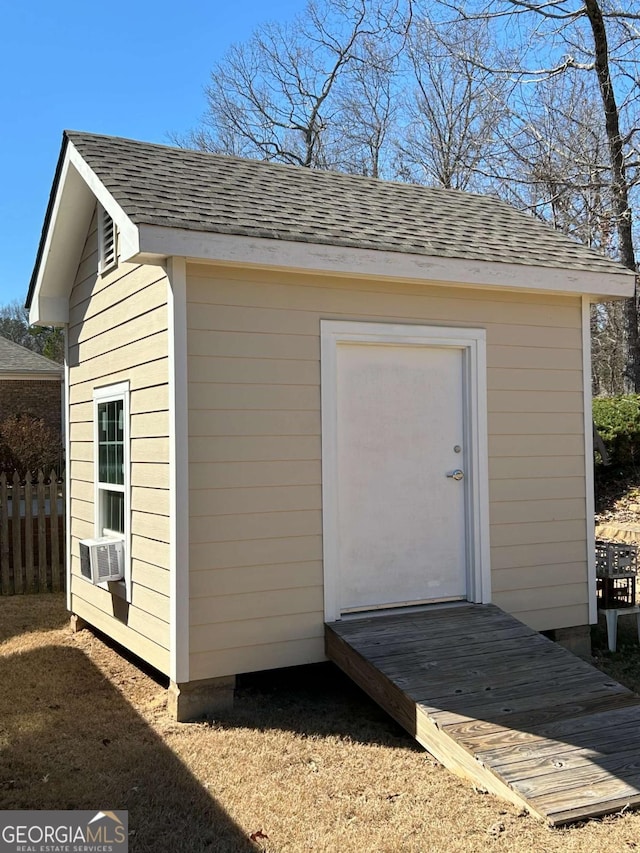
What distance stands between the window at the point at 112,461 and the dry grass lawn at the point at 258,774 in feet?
4.21

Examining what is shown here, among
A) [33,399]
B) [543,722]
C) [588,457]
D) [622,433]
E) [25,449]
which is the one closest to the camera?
[543,722]

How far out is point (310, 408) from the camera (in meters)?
5.72

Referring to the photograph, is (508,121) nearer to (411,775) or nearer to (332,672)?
(332,672)

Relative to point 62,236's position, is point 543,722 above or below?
below

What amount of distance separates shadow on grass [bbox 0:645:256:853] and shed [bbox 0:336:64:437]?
678 inches

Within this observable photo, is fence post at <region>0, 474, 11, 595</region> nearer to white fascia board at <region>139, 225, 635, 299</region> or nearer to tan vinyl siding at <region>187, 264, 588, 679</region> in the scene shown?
tan vinyl siding at <region>187, 264, 588, 679</region>

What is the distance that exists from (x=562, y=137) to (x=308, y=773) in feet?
57.8

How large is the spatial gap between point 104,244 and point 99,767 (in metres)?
4.36

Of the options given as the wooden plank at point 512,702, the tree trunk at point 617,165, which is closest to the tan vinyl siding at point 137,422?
the wooden plank at point 512,702

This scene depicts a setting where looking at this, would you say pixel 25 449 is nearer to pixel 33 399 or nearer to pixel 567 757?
pixel 33 399

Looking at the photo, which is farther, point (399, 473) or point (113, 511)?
point (113, 511)

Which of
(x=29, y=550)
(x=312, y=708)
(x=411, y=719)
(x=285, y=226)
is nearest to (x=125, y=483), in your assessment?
(x=312, y=708)

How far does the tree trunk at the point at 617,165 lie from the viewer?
50.0 feet

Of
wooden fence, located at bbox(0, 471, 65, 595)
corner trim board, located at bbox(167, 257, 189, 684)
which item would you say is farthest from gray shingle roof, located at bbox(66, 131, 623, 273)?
wooden fence, located at bbox(0, 471, 65, 595)
